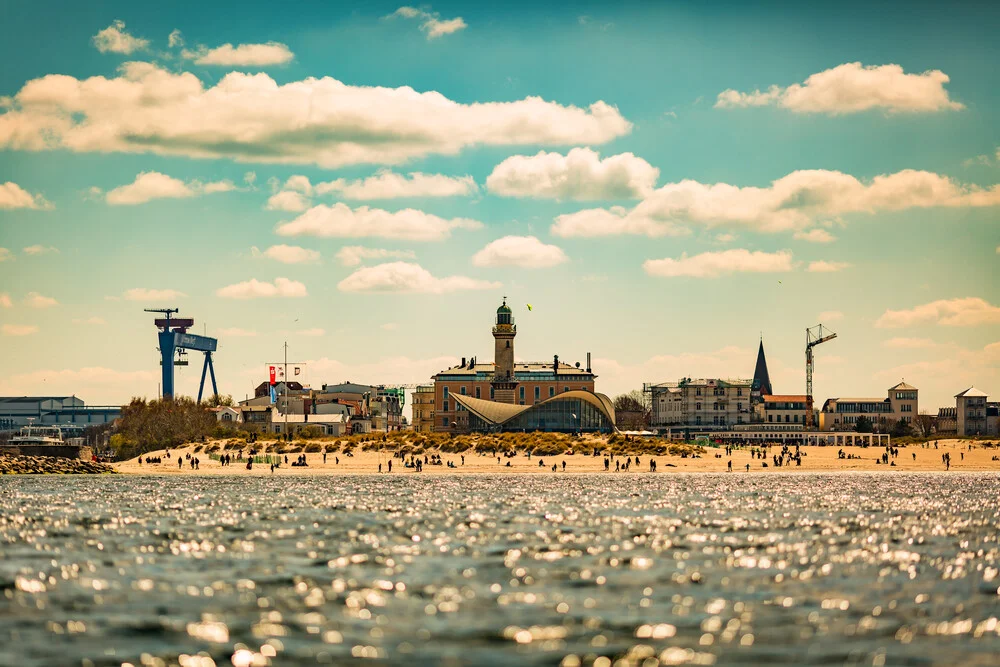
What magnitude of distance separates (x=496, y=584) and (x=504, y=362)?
164 metres

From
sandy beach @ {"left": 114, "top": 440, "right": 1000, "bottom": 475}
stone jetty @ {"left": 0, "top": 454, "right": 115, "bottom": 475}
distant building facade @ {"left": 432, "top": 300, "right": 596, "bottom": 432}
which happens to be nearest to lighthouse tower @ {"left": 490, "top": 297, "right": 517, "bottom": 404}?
distant building facade @ {"left": 432, "top": 300, "right": 596, "bottom": 432}

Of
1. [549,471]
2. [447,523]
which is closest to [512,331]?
[549,471]

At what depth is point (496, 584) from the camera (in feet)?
109

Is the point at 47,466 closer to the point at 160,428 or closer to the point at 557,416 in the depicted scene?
the point at 160,428

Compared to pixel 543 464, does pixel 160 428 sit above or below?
above

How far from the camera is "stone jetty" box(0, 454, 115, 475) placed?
11406cm

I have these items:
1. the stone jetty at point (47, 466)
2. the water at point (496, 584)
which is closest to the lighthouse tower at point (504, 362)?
the stone jetty at point (47, 466)

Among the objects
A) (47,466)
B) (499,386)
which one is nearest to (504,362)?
(499,386)

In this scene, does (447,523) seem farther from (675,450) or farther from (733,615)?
(675,450)

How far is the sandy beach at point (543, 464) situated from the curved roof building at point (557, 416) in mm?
25380

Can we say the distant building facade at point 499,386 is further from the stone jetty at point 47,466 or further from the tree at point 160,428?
the stone jetty at point 47,466

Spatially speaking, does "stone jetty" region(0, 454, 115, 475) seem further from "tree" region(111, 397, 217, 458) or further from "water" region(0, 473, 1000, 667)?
"water" region(0, 473, 1000, 667)

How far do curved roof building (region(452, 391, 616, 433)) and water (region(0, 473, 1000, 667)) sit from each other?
340 feet

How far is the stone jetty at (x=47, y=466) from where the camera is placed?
11406cm
